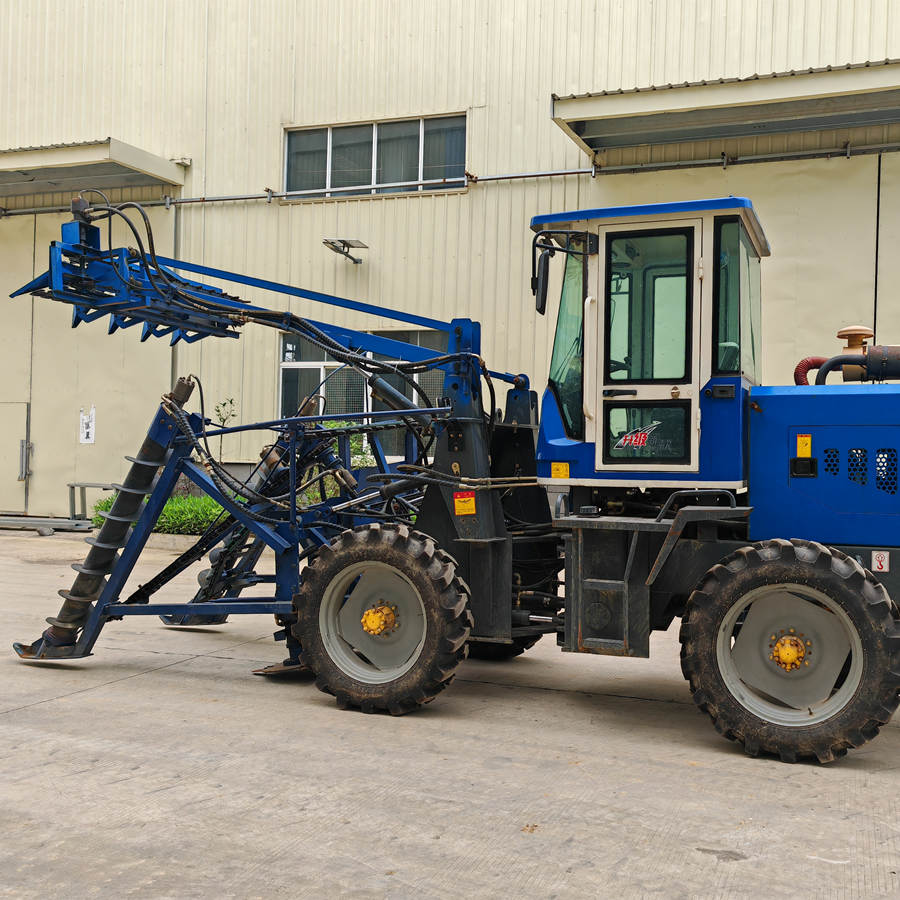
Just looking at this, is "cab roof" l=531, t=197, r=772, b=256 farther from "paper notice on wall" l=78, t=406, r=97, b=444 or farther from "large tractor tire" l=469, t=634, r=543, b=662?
"paper notice on wall" l=78, t=406, r=97, b=444

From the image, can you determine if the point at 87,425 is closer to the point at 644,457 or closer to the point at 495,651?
the point at 495,651

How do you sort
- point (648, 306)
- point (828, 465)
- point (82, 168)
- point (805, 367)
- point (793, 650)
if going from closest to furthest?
point (793, 650) < point (828, 465) < point (648, 306) < point (805, 367) < point (82, 168)

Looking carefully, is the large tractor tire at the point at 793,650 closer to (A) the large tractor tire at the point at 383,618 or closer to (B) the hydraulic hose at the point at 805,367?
(A) the large tractor tire at the point at 383,618

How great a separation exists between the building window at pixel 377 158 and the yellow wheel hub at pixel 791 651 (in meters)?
11.5

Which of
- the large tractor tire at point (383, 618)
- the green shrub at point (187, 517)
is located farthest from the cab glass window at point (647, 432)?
the green shrub at point (187, 517)

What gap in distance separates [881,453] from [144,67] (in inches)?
615

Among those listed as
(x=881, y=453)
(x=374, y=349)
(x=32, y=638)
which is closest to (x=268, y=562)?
(x=32, y=638)

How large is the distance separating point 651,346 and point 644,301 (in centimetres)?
28

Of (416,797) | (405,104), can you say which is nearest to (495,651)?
(416,797)

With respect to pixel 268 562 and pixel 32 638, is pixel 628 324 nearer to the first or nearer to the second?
pixel 32 638

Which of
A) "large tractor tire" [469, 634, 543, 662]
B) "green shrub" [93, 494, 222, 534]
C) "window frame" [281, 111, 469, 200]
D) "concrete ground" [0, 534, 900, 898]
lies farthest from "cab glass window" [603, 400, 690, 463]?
"window frame" [281, 111, 469, 200]

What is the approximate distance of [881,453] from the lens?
18.9 ft

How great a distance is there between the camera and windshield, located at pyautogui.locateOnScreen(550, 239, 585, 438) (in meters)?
6.29

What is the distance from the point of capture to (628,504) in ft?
21.0
